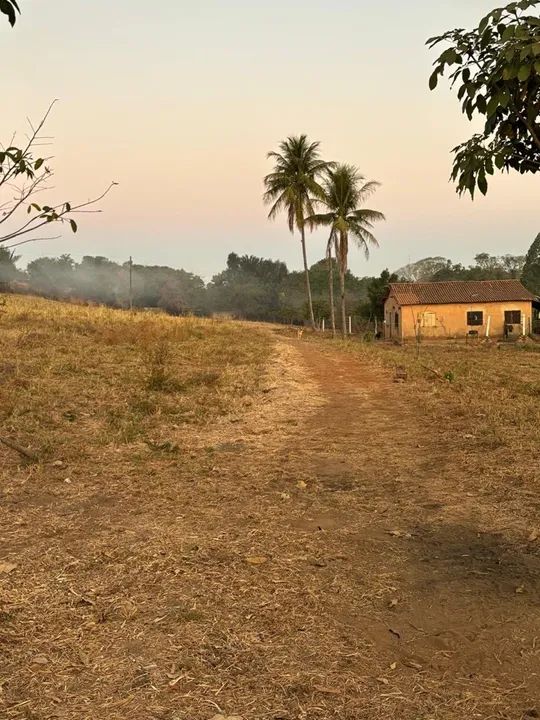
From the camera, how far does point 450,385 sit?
988 centimetres

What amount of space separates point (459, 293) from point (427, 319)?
8.38 ft

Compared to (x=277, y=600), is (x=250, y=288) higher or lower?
higher

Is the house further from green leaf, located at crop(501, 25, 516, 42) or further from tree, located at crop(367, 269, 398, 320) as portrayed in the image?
green leaf, located at crop(501, 25, 516, 42)

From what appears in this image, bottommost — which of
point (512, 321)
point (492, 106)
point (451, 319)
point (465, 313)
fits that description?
point (512, 321)

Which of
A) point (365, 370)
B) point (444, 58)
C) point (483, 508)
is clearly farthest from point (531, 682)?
point (365, 370)

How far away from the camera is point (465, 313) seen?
34250mm

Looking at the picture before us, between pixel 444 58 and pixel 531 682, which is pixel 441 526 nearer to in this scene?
pixel 531 682

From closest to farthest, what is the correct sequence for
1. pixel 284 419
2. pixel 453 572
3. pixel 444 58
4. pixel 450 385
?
1. pixel 444 58
2. pixel 453 572
3. pixel 284 419
4. pixel 450 385

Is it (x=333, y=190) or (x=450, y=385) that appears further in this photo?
(x=333, y=190)

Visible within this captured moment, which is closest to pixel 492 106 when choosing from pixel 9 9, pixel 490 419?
pixel 9 9

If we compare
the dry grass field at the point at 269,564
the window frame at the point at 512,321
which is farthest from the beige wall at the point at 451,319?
the dry grass field at the point at 269,564

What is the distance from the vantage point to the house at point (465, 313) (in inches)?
1331

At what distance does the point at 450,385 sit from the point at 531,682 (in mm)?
7987

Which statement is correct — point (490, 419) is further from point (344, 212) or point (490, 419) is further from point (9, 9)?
point (344, 212)
